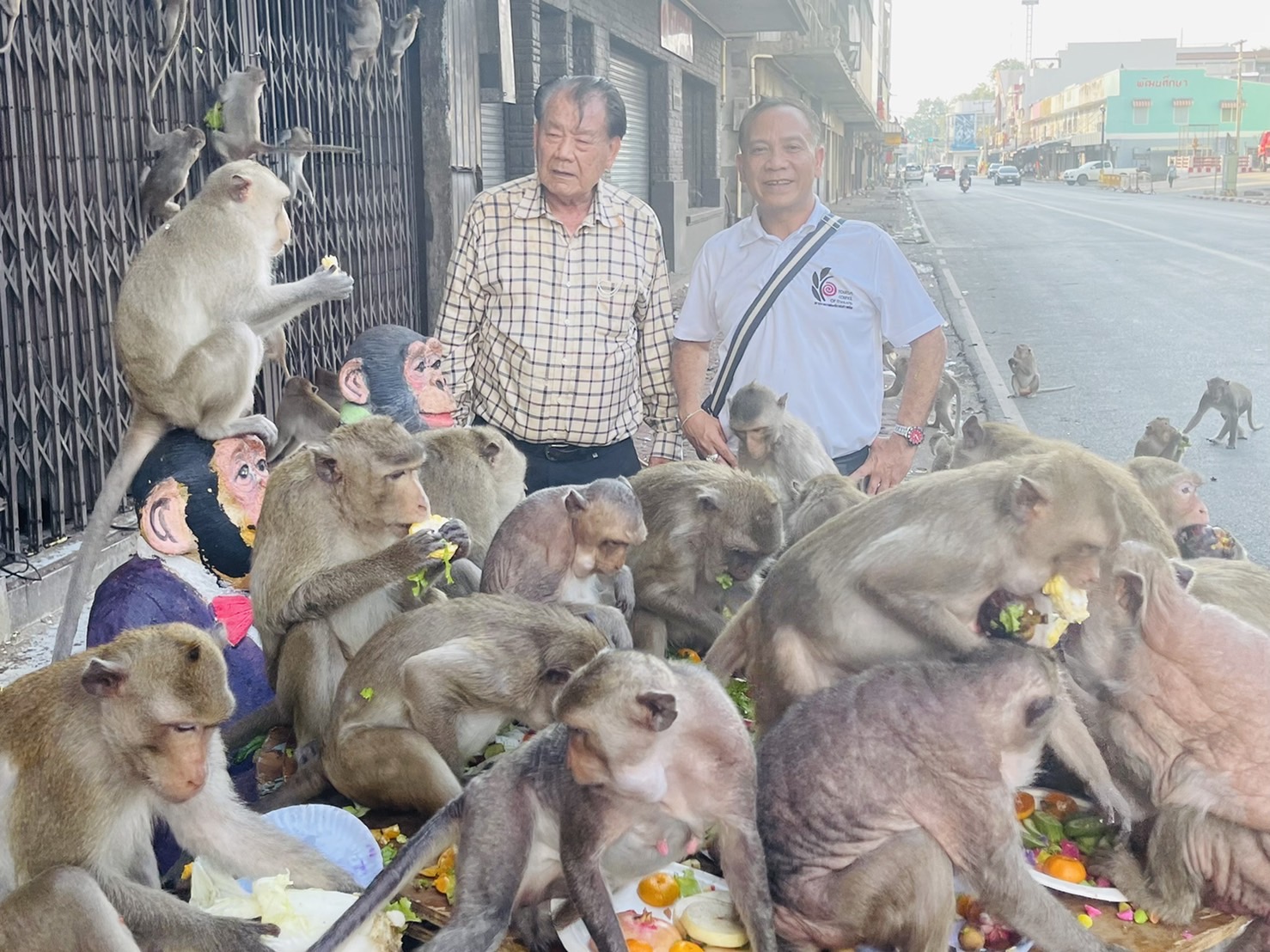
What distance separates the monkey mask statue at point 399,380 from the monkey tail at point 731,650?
5.45 ft

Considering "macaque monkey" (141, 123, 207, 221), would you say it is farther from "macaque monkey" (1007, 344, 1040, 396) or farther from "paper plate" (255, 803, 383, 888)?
"macaque monkey" (1007, 344, 1040, 396)

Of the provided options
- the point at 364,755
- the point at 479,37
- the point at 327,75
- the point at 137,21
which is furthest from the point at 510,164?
the point at 364,755

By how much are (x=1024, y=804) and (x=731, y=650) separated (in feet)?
2.32

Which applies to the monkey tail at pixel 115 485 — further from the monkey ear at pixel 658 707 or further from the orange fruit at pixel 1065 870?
the orange fruit at pixel 1065 870

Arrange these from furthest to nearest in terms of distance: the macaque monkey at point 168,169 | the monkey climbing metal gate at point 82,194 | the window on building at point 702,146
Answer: the window on building at point 702,146 < the macaque monkey at point 168,169 < the monkey climbing metal gate at point 82,194

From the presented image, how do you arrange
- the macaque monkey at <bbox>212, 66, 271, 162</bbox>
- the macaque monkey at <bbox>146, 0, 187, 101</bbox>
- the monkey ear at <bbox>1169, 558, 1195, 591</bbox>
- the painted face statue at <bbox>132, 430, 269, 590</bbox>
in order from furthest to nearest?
the macaque monkey at <bbox>212, 66, 271, 162</bbox>
the macaque monkey at <bbox>146, 0, 187, 101</bbox>
the painted face statue at <bbox>132, 430, 269, 590</bbox>
the monkey ear at <bbox>1169, 558, 1195, 591</bbox>

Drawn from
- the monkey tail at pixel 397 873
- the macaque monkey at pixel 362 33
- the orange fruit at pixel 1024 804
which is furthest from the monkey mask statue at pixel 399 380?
the macaque monkey at pixel 362 33

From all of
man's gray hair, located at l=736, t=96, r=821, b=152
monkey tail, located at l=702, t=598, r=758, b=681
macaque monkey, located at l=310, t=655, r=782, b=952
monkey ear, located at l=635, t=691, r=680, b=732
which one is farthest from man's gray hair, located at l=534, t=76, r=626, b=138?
monkey ear, located at l=635, t=691, r=680, b=732

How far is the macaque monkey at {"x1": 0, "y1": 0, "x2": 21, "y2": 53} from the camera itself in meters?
4.95

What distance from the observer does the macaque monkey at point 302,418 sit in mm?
4328

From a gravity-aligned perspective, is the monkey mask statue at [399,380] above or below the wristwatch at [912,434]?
above

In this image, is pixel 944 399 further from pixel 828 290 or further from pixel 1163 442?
pixel 828 290

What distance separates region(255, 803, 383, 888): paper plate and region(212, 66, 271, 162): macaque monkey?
5127 millimetres

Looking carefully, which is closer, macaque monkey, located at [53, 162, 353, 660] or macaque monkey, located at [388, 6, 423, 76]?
macaque monkey, located at [53, 162, 353, 660]
